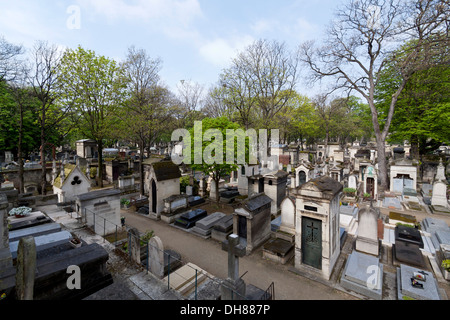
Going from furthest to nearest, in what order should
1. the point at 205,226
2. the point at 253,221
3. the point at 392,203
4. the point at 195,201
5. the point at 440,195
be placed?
1. the point at 195,201
2. the point at 392,203
3. the point at 440,195
4. the point at 205,226
5. the point at 253,221

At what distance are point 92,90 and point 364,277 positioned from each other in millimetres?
22991

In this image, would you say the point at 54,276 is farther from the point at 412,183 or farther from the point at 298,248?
the point at 412,183

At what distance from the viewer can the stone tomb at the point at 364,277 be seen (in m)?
6.69

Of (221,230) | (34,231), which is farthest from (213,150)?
(34,231)

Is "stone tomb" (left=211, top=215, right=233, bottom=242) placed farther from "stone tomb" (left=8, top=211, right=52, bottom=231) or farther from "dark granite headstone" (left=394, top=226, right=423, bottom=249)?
"dark granite headstone" (left=394, top=226, right=423, bottom=249)

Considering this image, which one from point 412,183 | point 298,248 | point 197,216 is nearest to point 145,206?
point 197,216

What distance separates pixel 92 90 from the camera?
18844mm

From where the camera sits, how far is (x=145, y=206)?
1537 cm

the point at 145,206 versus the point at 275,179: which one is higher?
the point at 275,179

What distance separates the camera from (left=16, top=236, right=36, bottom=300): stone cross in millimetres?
3609

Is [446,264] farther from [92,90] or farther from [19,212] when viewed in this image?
[92,90]

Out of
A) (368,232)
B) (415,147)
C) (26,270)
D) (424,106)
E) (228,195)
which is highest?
(424,106)
